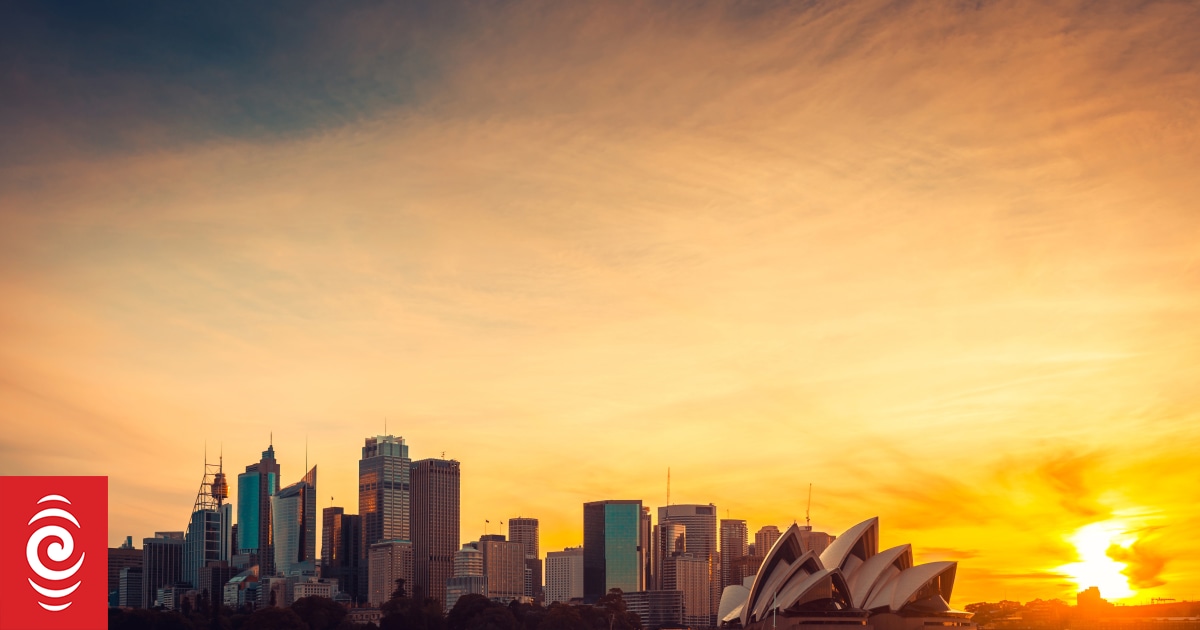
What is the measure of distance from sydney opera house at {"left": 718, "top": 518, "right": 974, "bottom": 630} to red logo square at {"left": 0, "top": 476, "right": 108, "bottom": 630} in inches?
3089

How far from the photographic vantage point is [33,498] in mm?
32094

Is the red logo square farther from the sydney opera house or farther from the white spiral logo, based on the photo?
the sydney opera house

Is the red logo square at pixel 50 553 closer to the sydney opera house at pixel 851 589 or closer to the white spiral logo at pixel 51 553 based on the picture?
the white spiral logo at pixel 51 553

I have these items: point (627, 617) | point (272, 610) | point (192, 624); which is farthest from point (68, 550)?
point (627, 617)

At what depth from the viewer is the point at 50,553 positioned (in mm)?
32156

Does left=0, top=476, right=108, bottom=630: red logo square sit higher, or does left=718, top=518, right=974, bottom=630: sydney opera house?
left=0, top=476, right=108, bottom=630: red logo square

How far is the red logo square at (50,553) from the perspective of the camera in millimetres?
31953

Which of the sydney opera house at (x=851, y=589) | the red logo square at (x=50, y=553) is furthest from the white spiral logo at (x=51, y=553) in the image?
the sydney opera house at (x=851, y=589)

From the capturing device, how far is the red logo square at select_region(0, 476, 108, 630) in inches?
1258

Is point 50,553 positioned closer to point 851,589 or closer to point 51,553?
point 51,553

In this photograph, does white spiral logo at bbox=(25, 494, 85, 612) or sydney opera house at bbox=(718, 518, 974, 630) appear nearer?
white spiral logo at bbox=(25, 494, 85, 612)

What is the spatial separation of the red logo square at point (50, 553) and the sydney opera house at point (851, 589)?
78451mm

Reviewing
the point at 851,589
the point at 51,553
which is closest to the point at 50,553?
the point at 51,553

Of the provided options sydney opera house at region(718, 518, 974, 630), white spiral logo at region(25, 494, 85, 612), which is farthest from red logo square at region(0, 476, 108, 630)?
sydney opera house at region(718, 518, 974, 630)
